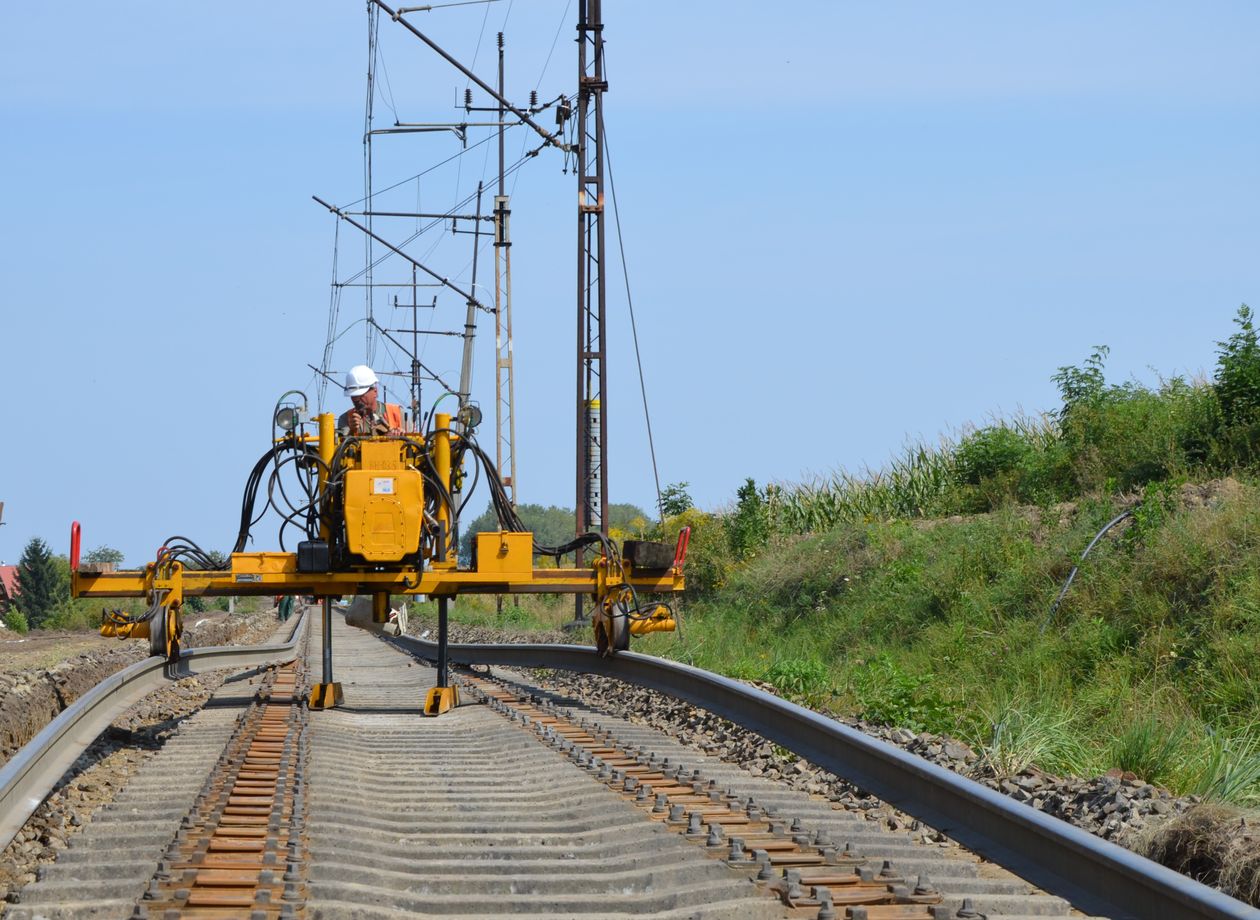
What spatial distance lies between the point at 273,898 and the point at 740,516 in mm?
24320

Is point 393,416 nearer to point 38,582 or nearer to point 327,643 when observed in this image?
point 327,643

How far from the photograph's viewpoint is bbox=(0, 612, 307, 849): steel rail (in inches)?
244

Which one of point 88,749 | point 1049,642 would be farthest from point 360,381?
point 1049,642

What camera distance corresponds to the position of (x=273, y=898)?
4.76 m

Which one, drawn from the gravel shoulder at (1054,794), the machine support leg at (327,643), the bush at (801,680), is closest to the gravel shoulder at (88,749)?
the machine support leg at (327,643)

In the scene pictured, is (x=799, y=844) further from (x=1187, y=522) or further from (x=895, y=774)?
(x=1187, y=522)

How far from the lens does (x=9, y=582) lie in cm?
10856

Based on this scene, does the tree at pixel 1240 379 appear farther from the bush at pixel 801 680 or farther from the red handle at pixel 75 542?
the red handle at pixel 75 542

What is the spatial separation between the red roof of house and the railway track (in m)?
92.0

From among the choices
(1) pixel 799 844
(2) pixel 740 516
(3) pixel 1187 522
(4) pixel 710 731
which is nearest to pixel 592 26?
(2) pixel 740 516

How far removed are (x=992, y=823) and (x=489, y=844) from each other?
1.96m

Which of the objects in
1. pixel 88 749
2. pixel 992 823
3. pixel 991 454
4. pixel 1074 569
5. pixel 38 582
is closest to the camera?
pixel 992 823

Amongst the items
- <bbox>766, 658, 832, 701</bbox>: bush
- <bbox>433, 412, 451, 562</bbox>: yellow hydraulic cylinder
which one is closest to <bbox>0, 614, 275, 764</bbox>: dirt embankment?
<bbox>433, 412, 451, 562</bbox>: yellow hydraulic cylinder

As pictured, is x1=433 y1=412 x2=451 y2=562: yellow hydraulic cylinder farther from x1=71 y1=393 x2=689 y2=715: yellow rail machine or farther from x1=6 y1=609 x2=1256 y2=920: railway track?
x1=6 y1=609 x2=1256 y2=920: railway track
